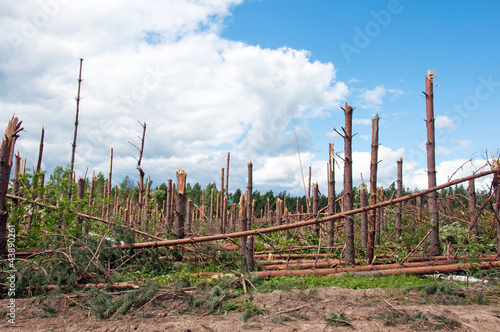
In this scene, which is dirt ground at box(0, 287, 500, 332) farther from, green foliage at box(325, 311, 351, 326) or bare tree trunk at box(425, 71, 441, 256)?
bare tree trunk at box(425, 71, 441, 256)

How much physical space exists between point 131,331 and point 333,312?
98.1 inches

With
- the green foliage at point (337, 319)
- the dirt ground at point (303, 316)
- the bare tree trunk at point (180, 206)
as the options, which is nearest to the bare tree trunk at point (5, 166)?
the dirt ground at point (303, 316)

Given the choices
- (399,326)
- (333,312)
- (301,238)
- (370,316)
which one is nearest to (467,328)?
(399,326)

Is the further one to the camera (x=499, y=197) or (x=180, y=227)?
(x=180, y=227)

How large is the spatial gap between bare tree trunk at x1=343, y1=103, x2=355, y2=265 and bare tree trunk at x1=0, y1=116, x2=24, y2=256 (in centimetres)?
736

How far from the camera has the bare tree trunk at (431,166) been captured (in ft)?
33.8

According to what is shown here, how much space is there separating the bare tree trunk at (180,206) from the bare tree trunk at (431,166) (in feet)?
22.3

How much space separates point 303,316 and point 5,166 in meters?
6.23

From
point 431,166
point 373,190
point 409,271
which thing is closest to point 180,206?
point 373,190

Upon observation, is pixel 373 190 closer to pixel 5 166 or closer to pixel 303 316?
pixel 303 316

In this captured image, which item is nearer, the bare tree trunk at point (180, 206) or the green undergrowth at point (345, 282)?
the green undergrowth at point (345, 282)

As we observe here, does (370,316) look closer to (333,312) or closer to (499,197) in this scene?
(333,312)

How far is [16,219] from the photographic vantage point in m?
7.36

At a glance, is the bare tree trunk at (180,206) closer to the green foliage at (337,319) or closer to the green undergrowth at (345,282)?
the green undergrowth at (345,282)
